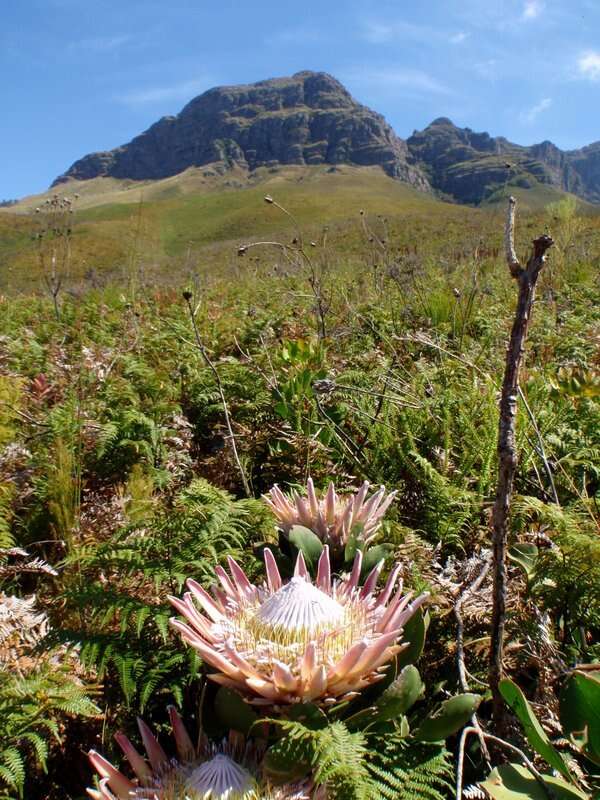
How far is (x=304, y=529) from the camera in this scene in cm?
169

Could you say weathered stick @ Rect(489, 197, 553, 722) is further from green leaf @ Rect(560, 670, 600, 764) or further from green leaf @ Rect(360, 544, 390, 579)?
green leaf @ Rect(360, 544, 390, 579)

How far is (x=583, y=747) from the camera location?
1.19m

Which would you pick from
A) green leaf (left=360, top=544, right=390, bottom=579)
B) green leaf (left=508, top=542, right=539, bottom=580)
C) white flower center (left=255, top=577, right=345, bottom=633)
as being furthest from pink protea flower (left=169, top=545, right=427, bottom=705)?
green leaf (left=508, top=542, right=539, bottom=580)

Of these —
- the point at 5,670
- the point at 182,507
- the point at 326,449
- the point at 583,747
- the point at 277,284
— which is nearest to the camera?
the point at 583,747

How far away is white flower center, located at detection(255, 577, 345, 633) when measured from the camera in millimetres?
1221

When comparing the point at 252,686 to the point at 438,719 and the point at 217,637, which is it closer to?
the point at 217,637

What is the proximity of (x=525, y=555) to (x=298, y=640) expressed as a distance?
953mm

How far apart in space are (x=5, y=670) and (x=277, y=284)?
7967mm

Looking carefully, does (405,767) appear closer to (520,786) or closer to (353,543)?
(520,786)

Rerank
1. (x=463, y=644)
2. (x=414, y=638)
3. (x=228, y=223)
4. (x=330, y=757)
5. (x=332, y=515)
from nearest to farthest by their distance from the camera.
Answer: (x=330, y=757), (x=414, y=638), (x=463, y=644), (x=332, y=515), (x=228, y=223)

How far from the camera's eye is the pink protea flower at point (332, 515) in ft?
5.87

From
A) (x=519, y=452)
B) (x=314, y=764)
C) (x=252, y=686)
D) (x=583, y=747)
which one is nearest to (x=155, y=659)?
(x=252, y=686)

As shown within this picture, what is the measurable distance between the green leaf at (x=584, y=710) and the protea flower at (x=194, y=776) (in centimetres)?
55

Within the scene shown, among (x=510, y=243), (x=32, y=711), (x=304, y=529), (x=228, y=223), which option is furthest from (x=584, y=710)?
(x=228, y=223)
